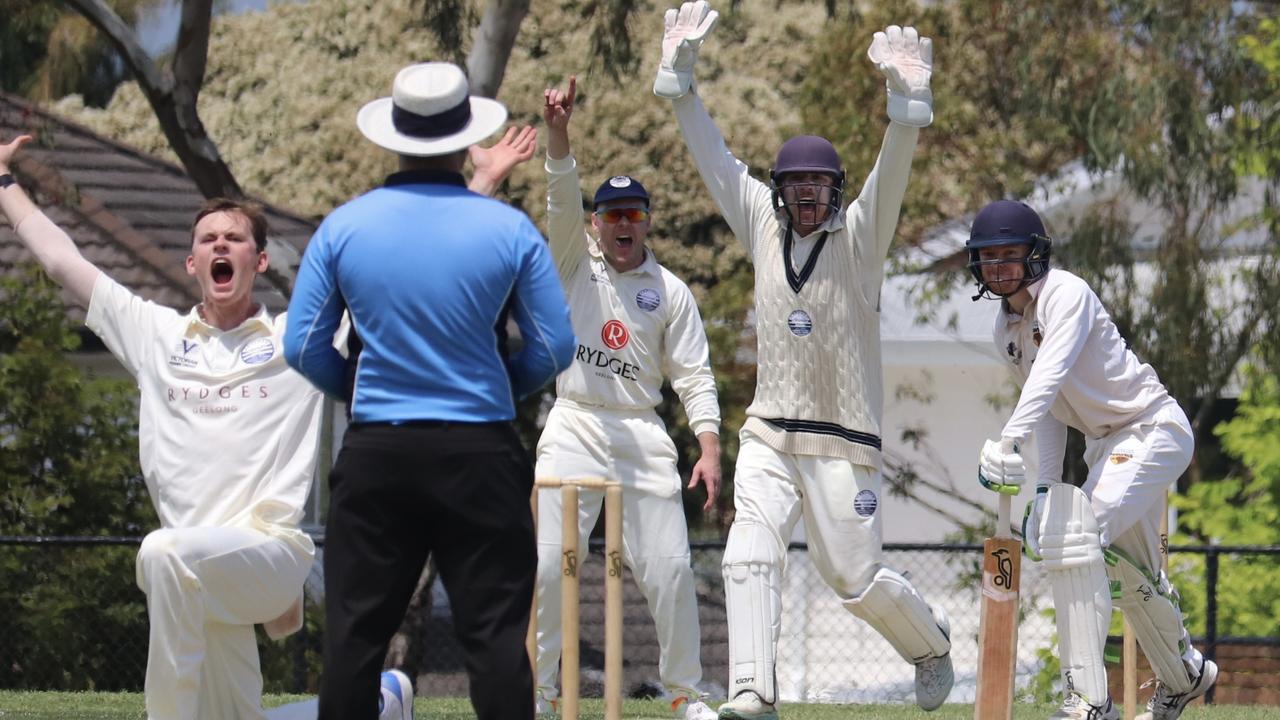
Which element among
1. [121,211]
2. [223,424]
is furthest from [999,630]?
[121,211]

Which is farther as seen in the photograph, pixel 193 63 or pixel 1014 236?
pixel 193 63

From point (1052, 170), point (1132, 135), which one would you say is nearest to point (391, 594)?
point (1132, 135)

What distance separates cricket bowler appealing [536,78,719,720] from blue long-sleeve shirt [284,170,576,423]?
284cm

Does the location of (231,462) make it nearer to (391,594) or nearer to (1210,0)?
(391,594)

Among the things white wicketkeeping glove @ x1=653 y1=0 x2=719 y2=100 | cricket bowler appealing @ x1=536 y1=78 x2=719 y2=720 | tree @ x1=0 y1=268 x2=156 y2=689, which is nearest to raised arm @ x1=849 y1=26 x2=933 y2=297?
white wicketkeeping glove @ x1=653 y1=0 x2=719 y2=100

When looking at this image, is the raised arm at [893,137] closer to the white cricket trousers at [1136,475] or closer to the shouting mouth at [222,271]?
the white cricket trousers at [1136,475]

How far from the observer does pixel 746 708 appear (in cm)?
664

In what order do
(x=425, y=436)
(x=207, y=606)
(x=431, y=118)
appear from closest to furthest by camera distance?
(x=425, y=436), (x=431, y=118), (x=207, y=606)

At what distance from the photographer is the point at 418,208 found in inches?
190

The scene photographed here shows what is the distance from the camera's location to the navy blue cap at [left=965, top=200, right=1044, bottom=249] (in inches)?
265

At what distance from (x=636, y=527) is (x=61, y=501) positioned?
225 inches

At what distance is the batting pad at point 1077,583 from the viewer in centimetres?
650

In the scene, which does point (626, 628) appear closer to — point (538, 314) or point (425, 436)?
point (538, 314)

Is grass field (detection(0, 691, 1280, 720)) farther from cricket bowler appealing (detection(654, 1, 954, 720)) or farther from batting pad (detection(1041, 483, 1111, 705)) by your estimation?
batting pad (detection(1041, 483, 1111, 705))
